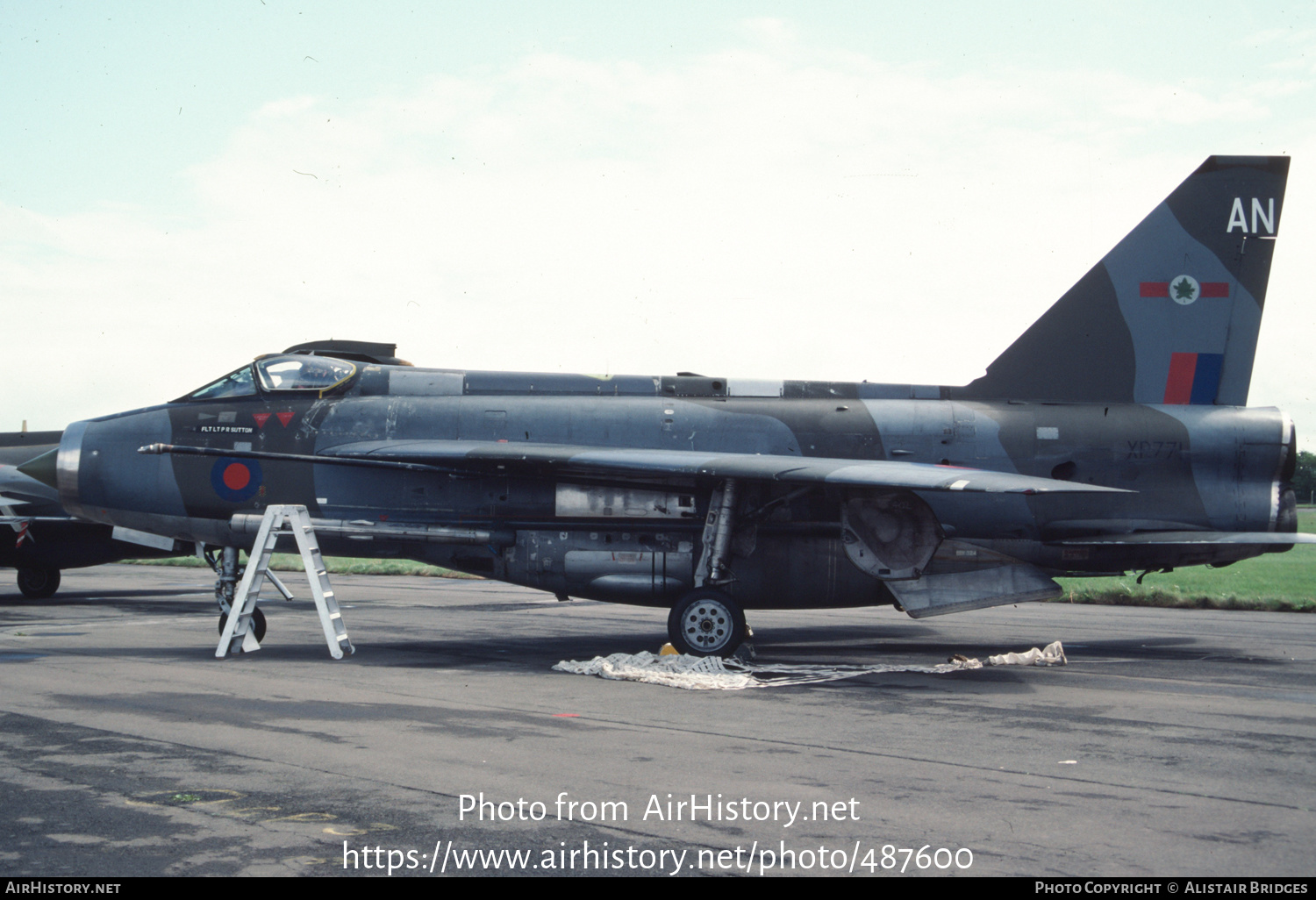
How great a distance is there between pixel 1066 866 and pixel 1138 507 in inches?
367

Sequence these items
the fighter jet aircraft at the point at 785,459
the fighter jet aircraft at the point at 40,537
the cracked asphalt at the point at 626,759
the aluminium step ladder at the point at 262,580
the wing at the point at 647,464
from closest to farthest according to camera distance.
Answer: the cracked asphalt at the point at 626,759
the wing at the point at 647,464
the aluminium step ladder at the point at 262,580
the fighter jet aircraft at the point at 785,459
the fighter jet aircraft at the point at 40,537

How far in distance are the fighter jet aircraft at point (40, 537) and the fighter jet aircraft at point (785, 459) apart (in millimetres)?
7547

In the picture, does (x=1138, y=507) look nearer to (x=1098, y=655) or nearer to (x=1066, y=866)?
(x=1098, y=655)

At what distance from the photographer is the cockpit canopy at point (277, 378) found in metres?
13.1

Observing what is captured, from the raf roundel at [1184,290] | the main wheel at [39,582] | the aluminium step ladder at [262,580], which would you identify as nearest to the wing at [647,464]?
the aluminium step ladder at [262,580]

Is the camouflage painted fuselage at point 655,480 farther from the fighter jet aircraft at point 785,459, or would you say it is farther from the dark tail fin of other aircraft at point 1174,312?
the dark tail fin of other aircraft at point 1174,312

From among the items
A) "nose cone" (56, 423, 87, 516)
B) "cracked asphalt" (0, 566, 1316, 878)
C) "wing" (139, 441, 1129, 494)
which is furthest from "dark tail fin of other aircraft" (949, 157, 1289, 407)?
"nose cone" (56, 423, 87, 516)

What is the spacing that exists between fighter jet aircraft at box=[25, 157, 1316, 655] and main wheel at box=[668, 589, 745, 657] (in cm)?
3

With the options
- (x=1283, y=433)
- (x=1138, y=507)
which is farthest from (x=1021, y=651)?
(x=1283, y=433)

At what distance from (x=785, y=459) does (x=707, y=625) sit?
80.0 inches

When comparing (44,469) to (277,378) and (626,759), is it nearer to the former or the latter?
(277,378)

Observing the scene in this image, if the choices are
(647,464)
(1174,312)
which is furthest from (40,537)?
(1174,312)

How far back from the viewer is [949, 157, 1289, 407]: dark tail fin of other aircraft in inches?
530
